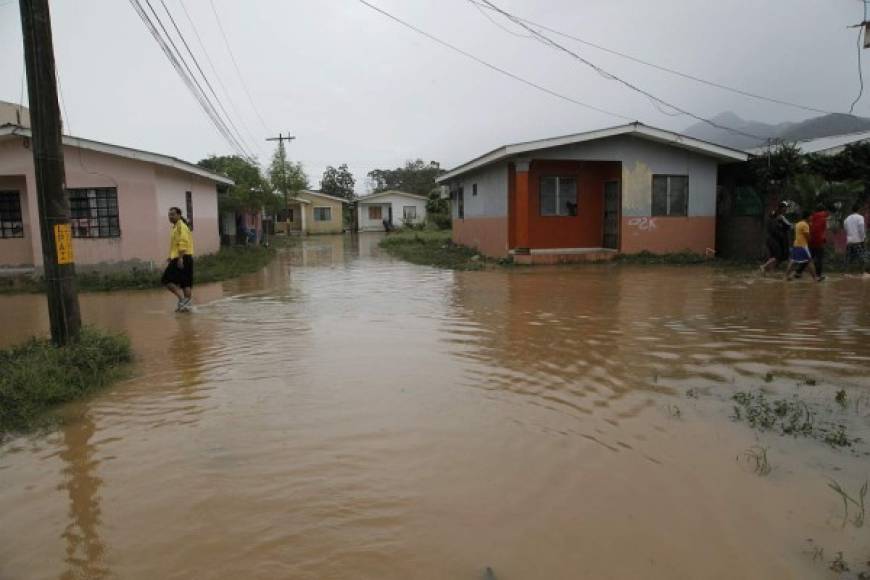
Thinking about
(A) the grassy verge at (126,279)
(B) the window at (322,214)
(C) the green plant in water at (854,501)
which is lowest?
(C) the green plant in water at (854,501)

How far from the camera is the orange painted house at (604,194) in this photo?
58.6ft

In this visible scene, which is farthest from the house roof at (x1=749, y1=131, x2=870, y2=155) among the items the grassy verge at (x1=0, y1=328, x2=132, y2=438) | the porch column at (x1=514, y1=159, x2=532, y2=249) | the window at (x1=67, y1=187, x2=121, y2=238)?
the window at (x1=67, y1=187, x2=121, y2=238)

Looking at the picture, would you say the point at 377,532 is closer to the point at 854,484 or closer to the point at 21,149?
the point at 854,484

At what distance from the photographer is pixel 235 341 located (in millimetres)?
8023

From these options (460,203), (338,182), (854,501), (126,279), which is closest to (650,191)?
(460,203)

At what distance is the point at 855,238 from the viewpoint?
14172mm

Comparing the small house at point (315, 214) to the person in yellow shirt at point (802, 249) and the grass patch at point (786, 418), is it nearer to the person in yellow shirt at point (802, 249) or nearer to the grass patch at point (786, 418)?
the person in yellow shirt at point (802, 249)

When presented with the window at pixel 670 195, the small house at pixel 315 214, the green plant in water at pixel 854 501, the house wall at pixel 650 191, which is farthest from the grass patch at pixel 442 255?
the small house at pixel 315 214

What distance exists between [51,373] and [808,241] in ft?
44.4

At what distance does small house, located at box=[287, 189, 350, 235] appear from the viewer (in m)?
49.7

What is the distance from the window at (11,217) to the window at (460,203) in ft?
49.6

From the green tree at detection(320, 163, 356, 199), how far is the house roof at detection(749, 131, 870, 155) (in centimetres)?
5934

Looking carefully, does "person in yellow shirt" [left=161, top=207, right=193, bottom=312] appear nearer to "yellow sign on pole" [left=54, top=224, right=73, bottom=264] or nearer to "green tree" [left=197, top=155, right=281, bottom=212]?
"yellow sign on pole" [left=54, top=224, right=73, bottom=264]

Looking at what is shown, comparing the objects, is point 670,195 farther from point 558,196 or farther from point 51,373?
point 51,373
